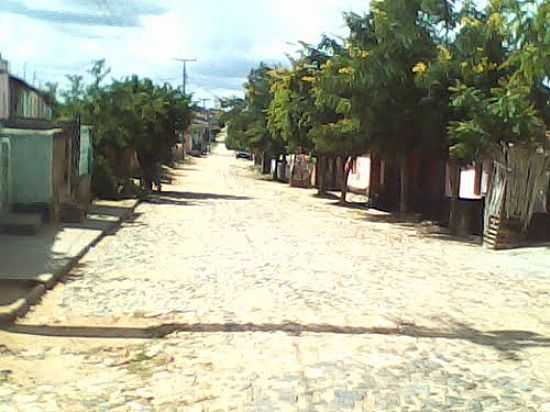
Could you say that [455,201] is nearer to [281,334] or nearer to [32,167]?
[32,167]

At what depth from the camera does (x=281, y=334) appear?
9.22 metres

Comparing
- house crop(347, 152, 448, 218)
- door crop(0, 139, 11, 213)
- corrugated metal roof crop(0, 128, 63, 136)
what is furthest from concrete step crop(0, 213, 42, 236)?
house crop(347, 152, 448, 218)

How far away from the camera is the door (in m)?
18.8

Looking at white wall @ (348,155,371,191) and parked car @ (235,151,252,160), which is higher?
white wall @ (348,155,371,191)

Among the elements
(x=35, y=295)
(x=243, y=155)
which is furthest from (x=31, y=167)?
(x=243, y=155)

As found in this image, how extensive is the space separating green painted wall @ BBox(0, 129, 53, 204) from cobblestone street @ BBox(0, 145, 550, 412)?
138 inches

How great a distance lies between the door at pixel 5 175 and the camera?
741 inches

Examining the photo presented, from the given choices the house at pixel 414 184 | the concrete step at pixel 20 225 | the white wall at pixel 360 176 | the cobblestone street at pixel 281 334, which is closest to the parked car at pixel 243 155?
the white wall at pixel 360 176

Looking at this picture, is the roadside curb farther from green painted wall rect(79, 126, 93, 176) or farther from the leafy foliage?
the leafy foliage

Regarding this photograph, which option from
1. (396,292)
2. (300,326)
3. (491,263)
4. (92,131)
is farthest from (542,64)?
(92,131)

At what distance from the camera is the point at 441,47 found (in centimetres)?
2427

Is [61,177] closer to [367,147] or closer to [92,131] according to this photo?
[92,131]

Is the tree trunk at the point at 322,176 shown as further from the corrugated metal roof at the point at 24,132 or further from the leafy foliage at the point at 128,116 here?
the corrugated metal roof at the point at 24,132

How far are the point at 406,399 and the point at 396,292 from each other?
5.76 meters
